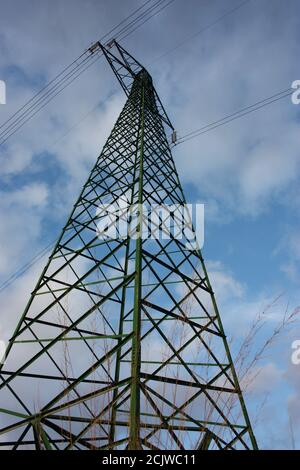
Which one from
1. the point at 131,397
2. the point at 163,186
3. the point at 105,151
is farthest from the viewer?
the point at 105,151

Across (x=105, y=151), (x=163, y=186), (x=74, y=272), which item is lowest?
(x=74, y=272)

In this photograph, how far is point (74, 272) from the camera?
6602 mm

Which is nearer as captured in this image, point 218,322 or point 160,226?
point 218,322

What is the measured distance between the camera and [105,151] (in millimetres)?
9445

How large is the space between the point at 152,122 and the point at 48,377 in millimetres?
7682

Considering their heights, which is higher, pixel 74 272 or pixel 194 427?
pixel 74 272

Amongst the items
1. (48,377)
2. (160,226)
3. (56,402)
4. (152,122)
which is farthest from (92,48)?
(56,402)

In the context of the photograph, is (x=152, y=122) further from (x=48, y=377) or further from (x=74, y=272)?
(x=48, y=377)

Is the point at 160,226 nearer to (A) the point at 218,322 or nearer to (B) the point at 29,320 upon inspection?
(A) the point at 218,322

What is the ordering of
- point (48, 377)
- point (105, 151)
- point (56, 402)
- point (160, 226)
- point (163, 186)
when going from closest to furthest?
point (56, 402)
point (48, 377)
point (160, 226)
point (163, 186)
point (105, 151)

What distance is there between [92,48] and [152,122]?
4492 millimetres
